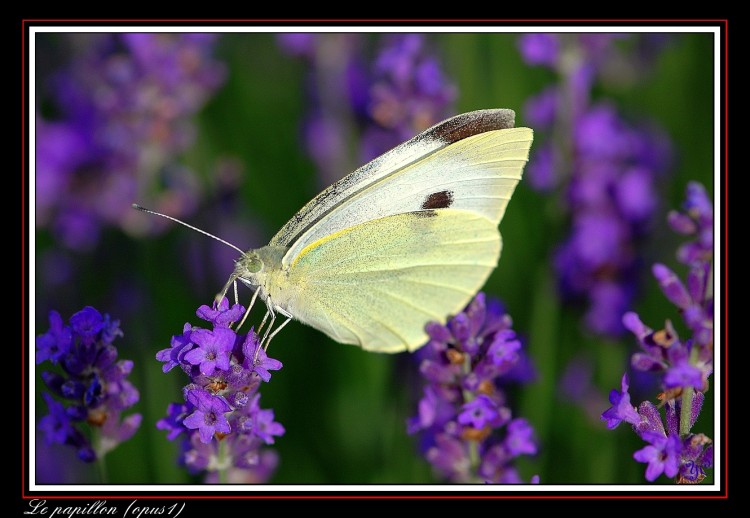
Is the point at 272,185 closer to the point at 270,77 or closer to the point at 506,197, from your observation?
the point at 270,77

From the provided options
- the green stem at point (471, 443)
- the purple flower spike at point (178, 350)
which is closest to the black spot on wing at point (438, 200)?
the green stem at point (471, 443)

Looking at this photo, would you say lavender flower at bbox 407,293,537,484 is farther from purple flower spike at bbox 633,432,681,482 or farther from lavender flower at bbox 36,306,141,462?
lavender flower at bbox 36,306,141,462

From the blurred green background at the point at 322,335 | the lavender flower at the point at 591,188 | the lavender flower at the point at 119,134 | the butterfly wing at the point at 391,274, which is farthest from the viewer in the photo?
the lavender flower at the point at 119,134

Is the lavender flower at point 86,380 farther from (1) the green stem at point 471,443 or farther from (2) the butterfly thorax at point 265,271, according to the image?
(1) the green stem at point 471,443

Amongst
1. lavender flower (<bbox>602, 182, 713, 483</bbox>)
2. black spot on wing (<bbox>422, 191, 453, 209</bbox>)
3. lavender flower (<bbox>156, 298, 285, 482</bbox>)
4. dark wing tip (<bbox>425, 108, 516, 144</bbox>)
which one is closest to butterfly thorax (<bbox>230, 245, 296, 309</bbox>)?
lavender flower (<bbox>156, 298, 285, 482</bbox>)

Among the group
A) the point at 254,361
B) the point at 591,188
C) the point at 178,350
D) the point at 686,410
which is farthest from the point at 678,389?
the point at 591,188

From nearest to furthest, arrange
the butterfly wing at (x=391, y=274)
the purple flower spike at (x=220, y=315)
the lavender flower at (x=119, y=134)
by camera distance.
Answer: the purple flower spike at (x=220, y=315)
the butterfly wing at (x=391, y=274)
the lavender flower at (x=119, y=134)

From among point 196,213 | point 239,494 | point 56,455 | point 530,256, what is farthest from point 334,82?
point 239,494

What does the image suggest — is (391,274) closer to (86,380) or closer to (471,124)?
(471,124)
